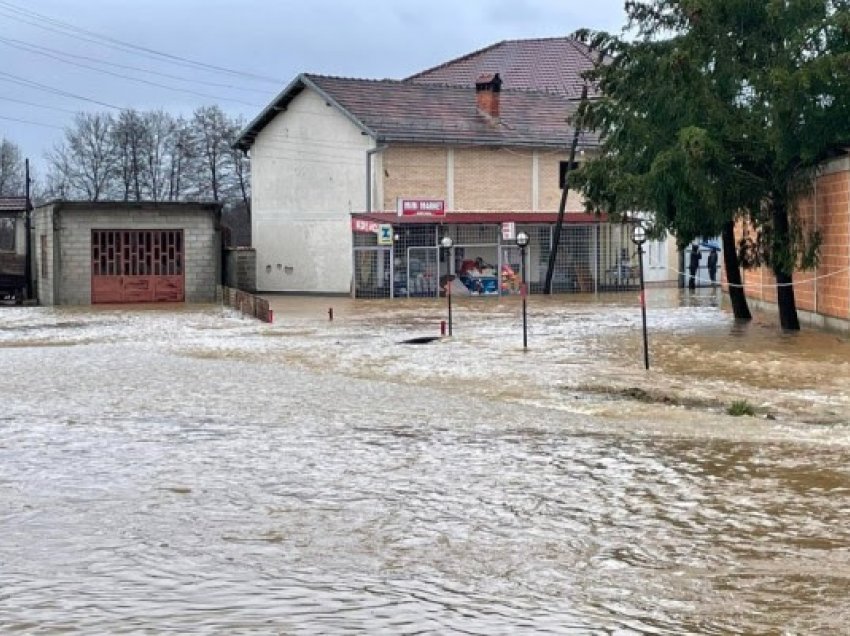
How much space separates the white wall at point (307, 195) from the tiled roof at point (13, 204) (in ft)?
30.7

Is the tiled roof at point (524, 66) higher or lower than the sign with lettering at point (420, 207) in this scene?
higher

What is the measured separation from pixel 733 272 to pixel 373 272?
18861 millimetres

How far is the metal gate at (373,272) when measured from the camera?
4434cm

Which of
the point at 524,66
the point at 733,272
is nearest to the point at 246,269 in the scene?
the point at 524,66

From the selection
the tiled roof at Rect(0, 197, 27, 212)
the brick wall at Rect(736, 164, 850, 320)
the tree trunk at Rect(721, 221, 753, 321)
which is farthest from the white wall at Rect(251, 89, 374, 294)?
the brick wall at Rect(736, 164, 850, 320)

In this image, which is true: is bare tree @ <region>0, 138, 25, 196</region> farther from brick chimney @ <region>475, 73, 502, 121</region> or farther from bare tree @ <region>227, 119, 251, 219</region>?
brick chimney @ <region>475, 73, 502, 121</region>

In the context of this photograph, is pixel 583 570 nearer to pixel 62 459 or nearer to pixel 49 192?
pixel 62 459

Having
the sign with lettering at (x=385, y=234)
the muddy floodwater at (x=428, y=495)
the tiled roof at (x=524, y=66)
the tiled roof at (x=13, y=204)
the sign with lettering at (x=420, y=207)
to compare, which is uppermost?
the tiled roof at (x=524, y=66)

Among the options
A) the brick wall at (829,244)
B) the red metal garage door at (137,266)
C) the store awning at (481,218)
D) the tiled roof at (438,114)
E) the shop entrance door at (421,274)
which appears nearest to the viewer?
the brick wall at (829,244)

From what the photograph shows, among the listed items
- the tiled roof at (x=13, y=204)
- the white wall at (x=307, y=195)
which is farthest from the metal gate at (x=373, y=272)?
the tiled roof at (x=13, y=204)

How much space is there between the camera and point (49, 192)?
292 feet

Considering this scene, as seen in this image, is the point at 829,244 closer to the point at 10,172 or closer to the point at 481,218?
the point at 481,218

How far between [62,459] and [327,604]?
5.54 m

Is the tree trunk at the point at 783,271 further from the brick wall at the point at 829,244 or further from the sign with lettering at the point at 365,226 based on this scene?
the sign with lettering at the point at 365,226
